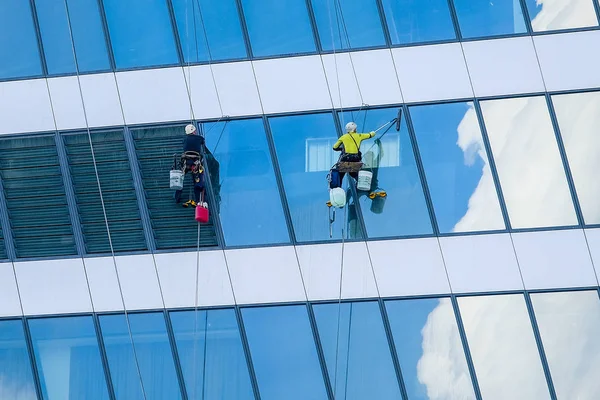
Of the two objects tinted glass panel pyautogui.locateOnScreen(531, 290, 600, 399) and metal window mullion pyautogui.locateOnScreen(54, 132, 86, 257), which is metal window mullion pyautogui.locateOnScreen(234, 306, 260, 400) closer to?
metal window mullion pyautogui.locateOnScreen(54, 132, 86, 257)

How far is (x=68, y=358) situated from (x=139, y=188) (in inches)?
145

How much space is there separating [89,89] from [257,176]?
13.1ft

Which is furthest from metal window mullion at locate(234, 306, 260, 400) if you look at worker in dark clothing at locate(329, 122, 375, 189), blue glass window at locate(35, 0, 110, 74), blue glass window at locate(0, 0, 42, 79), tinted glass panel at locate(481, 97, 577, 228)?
blue glass window at locate(0, 0, 42, 79)

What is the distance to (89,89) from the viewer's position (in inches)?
948

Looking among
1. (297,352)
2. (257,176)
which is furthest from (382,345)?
(257,176)

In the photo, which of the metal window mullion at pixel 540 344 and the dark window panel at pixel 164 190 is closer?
the metal window mullion at pixel 540 344

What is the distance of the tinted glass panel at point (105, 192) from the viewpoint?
23.6m

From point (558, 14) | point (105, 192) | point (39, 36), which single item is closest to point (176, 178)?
point (105, 192)

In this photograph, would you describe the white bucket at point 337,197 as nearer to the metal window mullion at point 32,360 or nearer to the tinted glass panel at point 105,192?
the tinted glass panel at point 105,192

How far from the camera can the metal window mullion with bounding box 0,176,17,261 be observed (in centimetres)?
2377

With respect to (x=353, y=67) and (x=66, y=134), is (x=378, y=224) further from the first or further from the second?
(x=66, y=134)

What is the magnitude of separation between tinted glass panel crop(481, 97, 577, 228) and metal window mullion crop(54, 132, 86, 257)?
846 centimetres

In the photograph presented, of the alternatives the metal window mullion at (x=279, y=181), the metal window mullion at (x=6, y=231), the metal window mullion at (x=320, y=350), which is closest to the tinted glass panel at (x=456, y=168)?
the metal window mullion at (x=279, y=181)

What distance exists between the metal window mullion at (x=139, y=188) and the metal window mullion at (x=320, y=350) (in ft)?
11.3
